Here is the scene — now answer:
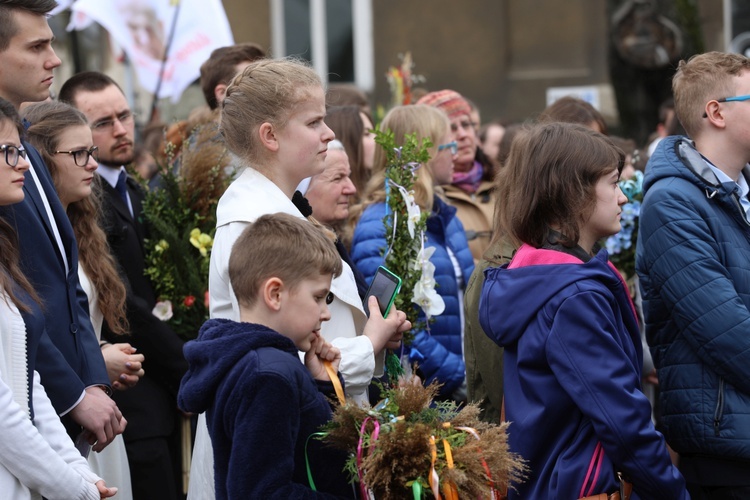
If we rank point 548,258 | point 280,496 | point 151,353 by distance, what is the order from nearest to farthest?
point 280,496 → point 548,258 → point 151,353

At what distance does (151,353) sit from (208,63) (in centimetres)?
196

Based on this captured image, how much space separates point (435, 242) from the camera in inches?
200

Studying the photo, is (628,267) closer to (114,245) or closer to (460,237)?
(460,237)

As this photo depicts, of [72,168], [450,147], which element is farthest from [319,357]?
[450,147]

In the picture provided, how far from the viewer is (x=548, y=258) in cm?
347

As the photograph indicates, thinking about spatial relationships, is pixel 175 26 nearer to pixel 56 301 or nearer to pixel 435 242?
pixel 435 242

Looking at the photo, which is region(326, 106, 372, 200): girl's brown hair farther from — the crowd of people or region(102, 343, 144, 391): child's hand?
region(102, 343, 144, 391): child's hand

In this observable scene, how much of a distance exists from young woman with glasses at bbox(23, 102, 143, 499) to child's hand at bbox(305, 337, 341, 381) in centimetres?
146

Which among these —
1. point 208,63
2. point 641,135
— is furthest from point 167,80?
point 641,135

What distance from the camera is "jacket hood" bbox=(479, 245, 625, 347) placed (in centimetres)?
336

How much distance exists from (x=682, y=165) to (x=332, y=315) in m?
1.45

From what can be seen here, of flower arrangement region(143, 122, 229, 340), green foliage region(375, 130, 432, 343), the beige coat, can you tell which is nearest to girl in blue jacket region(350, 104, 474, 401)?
green foliage region(375, 130, 432, 343)

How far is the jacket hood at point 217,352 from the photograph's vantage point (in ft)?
9.50

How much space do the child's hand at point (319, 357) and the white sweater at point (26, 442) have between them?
Result: 78 centimetres
